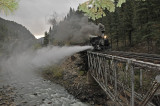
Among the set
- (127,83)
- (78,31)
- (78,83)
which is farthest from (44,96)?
(78,31)

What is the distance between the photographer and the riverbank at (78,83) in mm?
17500

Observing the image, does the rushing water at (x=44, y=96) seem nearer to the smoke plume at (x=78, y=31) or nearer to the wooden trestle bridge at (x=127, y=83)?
the wooden trestle bridge at (x=127, y=83)

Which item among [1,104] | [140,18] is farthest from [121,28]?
[1,104]

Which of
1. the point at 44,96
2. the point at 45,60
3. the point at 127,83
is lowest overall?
the point at 44,96

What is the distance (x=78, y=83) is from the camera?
69.9 feet

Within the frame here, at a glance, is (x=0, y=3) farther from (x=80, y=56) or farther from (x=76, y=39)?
(x=76, y=39)

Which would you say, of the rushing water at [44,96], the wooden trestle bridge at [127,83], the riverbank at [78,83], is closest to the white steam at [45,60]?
the riverbank at [78,83]

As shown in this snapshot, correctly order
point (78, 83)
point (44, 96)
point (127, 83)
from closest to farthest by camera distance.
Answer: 1. point (127, 83)
2. point (44, 96)
3. point (78, 83)

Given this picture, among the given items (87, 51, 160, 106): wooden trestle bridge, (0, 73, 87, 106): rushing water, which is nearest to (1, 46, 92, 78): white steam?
(0, 73, 87, 106): rushing water

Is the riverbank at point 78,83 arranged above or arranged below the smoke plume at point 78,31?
below

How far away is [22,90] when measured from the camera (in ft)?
69.2

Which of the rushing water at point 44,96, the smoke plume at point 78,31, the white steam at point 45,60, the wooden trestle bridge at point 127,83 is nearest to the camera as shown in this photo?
the wooden trestle bridge at point 127,83

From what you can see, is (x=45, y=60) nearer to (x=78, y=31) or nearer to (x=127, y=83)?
(x=78, y=31)

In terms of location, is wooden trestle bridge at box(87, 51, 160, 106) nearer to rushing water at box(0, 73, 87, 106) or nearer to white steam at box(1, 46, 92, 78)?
rushing water at box(0, 73, 87, 106)
